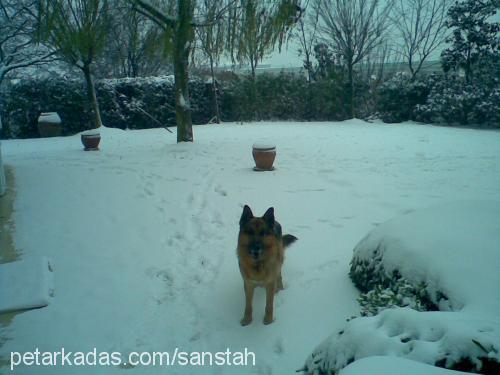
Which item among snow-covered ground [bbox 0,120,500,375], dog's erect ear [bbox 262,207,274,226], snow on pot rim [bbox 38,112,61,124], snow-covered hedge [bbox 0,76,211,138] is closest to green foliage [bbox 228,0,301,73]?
snow-covered ground [bbox 0,120,500,375]

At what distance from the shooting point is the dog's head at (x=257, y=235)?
3.49 meters

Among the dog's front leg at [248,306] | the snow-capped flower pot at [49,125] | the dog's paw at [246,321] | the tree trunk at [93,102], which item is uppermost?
the tree trunk at [93,102]

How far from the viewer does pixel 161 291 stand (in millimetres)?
4180

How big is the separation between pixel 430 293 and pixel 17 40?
20794mm

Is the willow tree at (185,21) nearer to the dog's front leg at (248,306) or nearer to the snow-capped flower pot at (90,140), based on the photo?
the snow-capped flower pot at (90,140)

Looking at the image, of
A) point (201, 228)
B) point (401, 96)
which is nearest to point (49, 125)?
point (201, 228)

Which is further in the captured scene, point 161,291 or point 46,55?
point 46,55

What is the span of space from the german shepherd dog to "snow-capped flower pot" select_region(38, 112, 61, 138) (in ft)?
51.0

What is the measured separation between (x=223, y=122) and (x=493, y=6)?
40.7 ft

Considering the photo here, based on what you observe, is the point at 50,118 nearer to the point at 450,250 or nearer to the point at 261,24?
the point at 261,24

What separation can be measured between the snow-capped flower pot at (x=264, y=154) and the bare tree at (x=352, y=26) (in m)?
11.5

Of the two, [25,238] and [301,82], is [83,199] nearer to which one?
[25,238]

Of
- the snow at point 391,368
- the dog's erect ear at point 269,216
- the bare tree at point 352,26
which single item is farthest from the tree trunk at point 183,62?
the snow at point 391,368

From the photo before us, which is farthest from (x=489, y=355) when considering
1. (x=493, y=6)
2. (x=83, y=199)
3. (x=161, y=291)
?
(x=493, y=6)
